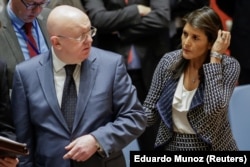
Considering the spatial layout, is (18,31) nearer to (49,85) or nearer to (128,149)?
(49,85)

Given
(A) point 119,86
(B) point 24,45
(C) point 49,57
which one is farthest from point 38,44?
(A) point 119,86

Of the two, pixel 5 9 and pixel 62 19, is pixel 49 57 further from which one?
pixel 5 9

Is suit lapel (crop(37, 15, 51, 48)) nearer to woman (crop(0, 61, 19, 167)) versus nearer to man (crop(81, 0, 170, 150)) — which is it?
woman (crop(0, 61, 19, 167))

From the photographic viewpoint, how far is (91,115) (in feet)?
8.22

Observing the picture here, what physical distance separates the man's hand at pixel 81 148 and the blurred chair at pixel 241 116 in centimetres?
128

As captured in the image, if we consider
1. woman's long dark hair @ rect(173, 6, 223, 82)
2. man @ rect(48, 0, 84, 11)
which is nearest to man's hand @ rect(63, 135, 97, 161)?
woman's long dark hair @ rect(173, 6, 223, 82)

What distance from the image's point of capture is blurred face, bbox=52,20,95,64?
248 cm

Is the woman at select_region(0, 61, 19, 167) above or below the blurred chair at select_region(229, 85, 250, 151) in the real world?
above

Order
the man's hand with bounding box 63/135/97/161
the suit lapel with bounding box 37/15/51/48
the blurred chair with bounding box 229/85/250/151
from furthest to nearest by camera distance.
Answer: the blurred chair with bounding box 229/85/250/151, the suit lapel with bounding box 37/15/51/48, the man's hand with bounding box 63/135/97/161

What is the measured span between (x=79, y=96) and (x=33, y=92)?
0.19 metres

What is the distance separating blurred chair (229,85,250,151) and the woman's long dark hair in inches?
23.4

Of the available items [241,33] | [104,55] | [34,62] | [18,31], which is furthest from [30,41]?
[241,33]

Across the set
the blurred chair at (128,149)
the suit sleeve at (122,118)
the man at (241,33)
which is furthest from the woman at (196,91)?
the man at (241,33)

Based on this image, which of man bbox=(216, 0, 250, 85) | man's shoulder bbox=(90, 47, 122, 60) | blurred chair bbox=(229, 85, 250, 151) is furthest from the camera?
man bbox=(216, 0, 250, 85)
